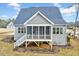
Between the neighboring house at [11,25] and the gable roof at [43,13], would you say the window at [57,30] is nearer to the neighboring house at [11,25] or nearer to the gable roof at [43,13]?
the gable roof at [43,13]

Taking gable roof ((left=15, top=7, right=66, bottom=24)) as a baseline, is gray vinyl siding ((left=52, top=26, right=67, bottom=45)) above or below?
below

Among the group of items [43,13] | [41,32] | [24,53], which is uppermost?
[43,13]

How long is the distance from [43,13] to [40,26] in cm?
21

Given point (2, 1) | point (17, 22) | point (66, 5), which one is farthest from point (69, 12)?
point (2, 1)

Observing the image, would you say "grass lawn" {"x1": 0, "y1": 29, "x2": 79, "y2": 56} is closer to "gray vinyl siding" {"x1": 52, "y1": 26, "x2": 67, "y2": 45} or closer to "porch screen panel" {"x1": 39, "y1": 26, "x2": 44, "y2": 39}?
"gray vinyl siding" {"x1": 52, "y1": 26, "x2": 67, "y2": 45}

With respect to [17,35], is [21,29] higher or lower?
higher

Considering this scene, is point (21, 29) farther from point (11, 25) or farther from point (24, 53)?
point (24, 53)

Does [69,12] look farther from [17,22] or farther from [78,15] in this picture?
[17,22]

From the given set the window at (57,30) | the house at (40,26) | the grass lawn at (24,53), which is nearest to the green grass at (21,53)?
the grass lawn at (24,53)

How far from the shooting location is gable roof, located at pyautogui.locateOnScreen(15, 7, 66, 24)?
352cm

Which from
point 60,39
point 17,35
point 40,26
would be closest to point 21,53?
point 17,35

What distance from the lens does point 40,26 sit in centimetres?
354

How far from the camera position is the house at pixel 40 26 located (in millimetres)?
3502

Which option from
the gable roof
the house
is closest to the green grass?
the house
